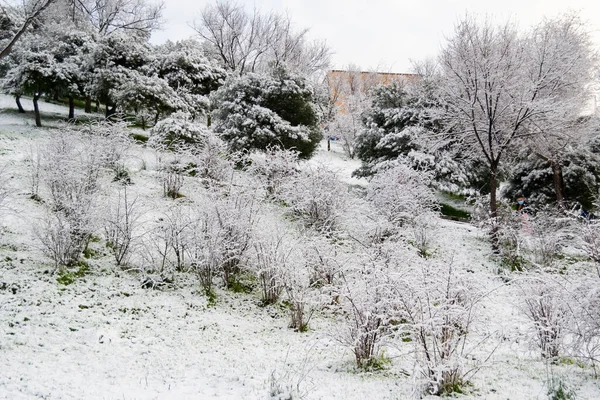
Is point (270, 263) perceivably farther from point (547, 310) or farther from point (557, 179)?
point (557, 179)

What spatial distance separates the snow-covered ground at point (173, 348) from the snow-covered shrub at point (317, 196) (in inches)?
143

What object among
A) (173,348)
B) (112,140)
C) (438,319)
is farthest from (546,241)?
(112,140)

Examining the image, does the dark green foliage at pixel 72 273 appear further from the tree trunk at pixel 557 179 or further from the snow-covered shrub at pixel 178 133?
the tree trunk at pixel 557 179

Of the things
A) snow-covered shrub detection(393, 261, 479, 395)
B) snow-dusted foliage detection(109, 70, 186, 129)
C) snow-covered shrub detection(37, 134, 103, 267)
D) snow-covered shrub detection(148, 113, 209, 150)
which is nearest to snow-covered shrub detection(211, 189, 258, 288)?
snow-covered shrub detection(37, 134, 103, 267)

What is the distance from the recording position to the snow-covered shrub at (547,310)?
516cm

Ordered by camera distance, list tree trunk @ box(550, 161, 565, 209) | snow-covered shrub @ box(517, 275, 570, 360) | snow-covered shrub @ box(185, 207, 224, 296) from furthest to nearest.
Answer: tree trunk @ box(550, 161, 565, 209) < snow-covered shrub @ box(185, 207, 224, 296) < snow-covered shrub @ box(517, 275, 570, 360)

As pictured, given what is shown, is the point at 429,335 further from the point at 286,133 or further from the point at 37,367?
the point at 286,133

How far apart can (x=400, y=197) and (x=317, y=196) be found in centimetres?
245

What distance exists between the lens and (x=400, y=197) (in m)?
11.3

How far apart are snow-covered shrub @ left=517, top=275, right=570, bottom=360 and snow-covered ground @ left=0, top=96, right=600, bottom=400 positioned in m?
0.23

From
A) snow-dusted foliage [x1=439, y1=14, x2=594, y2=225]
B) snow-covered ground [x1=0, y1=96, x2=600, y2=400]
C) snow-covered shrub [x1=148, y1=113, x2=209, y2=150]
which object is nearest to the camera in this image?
snow-covered ground [x1=0, y1=96, x2=600, y2=400]

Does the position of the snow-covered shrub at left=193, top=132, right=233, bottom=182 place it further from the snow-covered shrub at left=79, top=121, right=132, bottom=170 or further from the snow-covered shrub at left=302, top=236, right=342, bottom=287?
the snow-covered shrub at left=302, top=236, right=342, bottom=287

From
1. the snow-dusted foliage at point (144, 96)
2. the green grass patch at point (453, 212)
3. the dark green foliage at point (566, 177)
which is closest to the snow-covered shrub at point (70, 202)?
the snow-dusted foliage at point (144, 96)

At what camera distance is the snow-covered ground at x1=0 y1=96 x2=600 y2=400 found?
4293mm
